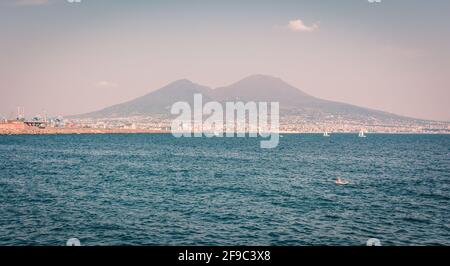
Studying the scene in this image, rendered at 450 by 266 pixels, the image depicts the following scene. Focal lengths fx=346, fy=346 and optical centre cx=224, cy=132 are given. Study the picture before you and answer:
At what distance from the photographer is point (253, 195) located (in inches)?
1670

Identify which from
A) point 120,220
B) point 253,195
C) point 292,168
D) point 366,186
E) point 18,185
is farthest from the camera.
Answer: point 292,168

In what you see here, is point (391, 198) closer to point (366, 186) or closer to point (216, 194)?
point (366, 186)

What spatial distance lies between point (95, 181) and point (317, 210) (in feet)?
110

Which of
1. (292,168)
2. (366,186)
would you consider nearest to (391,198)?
(366,186)

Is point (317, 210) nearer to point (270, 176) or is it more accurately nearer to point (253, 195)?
point (253, 195)

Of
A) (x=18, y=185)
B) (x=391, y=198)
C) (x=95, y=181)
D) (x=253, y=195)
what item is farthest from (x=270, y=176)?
(x=18, y=185)

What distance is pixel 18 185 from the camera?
46656 mm

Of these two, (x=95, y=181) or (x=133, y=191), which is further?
(x=95, y=181)
